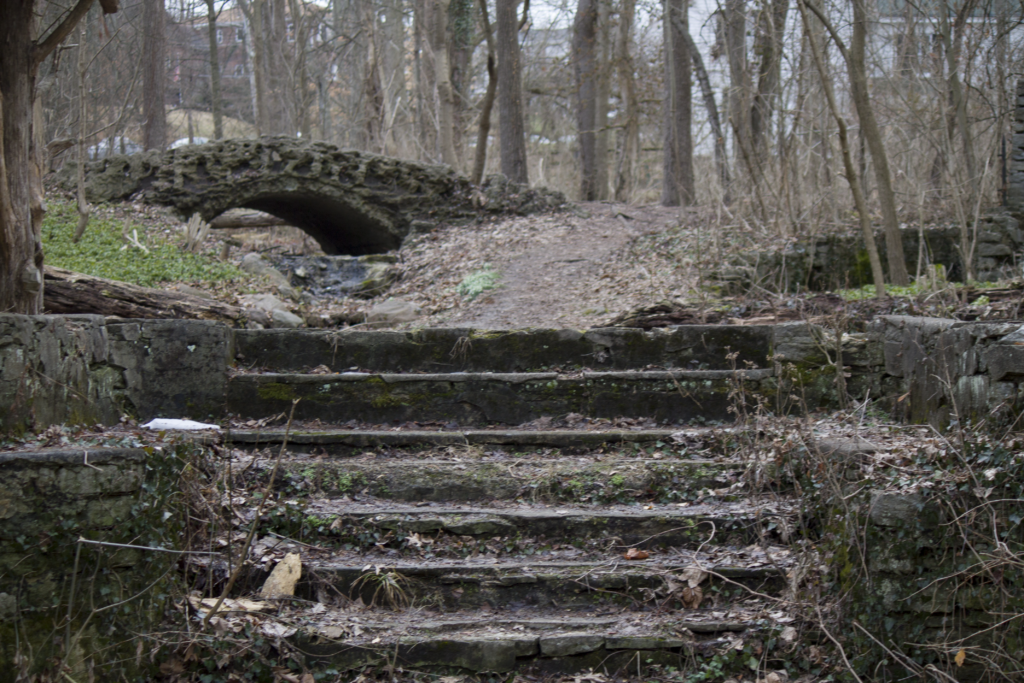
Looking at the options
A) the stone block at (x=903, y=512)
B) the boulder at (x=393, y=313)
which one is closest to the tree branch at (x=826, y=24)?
the stone block at (x=903, y=512)

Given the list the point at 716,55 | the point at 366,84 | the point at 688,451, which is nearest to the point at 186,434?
the point at 688,451

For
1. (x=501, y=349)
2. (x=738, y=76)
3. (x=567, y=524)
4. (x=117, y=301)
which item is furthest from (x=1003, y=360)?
(x=738, y=76)

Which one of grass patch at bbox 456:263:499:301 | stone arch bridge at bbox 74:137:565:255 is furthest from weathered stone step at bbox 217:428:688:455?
stone arch bridge at bbox 74:137:565:255

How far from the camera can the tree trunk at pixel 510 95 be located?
12.3m

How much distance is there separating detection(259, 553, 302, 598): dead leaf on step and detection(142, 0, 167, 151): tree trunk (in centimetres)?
843

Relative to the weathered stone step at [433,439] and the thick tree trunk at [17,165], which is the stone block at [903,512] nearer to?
the weathered stone step at [433,439]

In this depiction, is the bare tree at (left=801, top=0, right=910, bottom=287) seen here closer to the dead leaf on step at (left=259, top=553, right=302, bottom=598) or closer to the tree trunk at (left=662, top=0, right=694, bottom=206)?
the dead leaf on step at (left=259, top=553, right=302, bottom=598)

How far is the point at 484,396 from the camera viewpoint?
474 cm

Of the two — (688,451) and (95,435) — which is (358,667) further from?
(688,451)

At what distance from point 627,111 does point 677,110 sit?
11.5 feet

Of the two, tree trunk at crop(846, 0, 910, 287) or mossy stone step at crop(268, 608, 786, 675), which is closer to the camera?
mossy stone step at crop(268, 608, 786, 675)

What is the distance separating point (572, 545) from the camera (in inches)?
135

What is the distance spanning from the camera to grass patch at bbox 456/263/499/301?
8477 millimetres

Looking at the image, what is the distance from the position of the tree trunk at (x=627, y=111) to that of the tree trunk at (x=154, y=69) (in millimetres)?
8440
